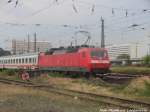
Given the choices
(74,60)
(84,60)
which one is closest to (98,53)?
(84,60)

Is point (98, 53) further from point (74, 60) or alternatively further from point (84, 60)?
point (74, 60)

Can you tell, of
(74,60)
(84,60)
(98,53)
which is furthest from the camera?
(74,60)

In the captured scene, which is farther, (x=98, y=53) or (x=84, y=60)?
(x=98, y=53)

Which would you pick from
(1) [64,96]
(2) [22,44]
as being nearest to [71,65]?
(1) [64,96]

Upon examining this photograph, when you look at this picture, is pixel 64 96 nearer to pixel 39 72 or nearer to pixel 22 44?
pixel 39 72

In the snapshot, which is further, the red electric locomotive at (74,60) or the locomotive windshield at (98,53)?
the locomotive windshield at (98,53)

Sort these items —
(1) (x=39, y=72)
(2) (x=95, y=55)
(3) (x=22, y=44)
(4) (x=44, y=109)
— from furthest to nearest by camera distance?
(3) (x=22, y=44), (1) (x=39, y=72), (2) (x=95, y=55), (4) (x=44, y=109)

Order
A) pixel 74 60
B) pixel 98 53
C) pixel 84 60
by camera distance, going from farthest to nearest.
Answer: pixel 74 60 < pixel 98 53 < pixel 84 60

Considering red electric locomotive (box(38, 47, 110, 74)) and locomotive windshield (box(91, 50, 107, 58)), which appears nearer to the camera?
red electric locomotive (box(38, 47, 110, 74))

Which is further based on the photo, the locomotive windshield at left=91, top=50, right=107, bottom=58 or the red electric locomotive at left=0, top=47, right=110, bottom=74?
the locomotive windshield at left=91, top=50, right=107, bottom=58

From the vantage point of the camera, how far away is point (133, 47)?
15538 cm

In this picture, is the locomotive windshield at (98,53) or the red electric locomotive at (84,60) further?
the locomotive windshield at (98,53)

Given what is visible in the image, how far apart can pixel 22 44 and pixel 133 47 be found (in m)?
60.2

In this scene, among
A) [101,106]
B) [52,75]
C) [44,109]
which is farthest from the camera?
[52,75]
